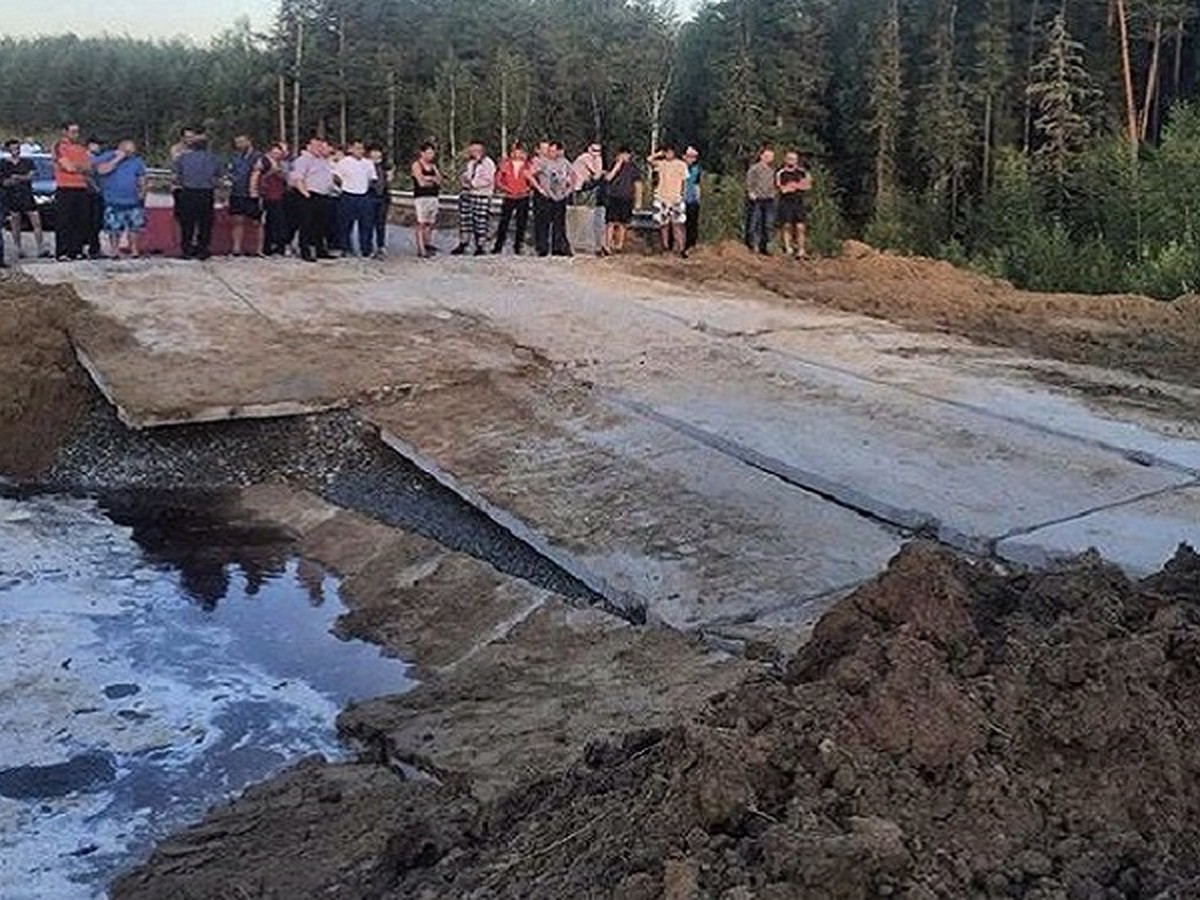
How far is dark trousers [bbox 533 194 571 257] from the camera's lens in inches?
723

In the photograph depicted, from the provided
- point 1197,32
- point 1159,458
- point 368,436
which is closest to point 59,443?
point 368,436

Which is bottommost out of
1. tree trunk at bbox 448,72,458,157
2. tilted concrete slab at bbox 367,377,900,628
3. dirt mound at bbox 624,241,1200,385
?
tilted concrete slab at bbox 367,377,900,628

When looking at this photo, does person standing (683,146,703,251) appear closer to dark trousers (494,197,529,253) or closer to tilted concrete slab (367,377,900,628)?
dark trousers (494,197,529,253)

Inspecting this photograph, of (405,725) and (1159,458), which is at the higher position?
(1159,458)

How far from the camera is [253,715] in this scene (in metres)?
6.63

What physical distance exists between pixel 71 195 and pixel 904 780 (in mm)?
14463

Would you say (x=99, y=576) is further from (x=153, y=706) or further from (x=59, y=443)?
(x=59, y=443)

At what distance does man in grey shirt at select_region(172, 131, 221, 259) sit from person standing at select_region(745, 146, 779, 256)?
652 centimetres

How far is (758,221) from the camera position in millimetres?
19109

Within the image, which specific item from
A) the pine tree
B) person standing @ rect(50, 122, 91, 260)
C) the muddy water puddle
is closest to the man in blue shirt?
person standing @ rect(50, 122, 91, 260)

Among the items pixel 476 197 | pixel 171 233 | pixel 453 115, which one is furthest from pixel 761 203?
pixel 453 115

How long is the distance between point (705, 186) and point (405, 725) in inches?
1072

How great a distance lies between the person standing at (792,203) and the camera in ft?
61.2

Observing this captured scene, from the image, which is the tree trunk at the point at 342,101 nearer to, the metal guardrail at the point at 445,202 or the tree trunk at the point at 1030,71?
the metal guardrail at the point at 445,202
